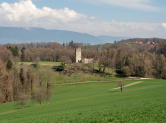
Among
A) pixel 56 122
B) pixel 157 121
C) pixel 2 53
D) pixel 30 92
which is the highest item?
pixel 2 53

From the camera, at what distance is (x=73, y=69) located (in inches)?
3846

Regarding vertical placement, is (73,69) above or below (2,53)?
below

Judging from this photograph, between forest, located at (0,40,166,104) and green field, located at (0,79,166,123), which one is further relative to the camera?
forest, located at (0,40,166,104)

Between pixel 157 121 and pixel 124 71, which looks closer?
pixel 157 121

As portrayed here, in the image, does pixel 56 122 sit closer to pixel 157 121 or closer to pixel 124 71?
pixel 157 121

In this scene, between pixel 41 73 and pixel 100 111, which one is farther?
pixel 41 73

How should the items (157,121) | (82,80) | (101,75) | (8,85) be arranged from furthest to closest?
(101,75) → (82,80) → (8,85) → (157,121)

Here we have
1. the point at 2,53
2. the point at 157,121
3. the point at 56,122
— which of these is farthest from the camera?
the point at 2,53

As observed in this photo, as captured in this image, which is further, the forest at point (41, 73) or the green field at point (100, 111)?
the forest at point (41, 73)

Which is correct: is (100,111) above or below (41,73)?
above

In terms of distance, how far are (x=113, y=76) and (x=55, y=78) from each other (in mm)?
27010

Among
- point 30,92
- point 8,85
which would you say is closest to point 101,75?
point 30,92

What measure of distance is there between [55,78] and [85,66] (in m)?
21.2

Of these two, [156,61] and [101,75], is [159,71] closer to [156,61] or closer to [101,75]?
[156,61]
